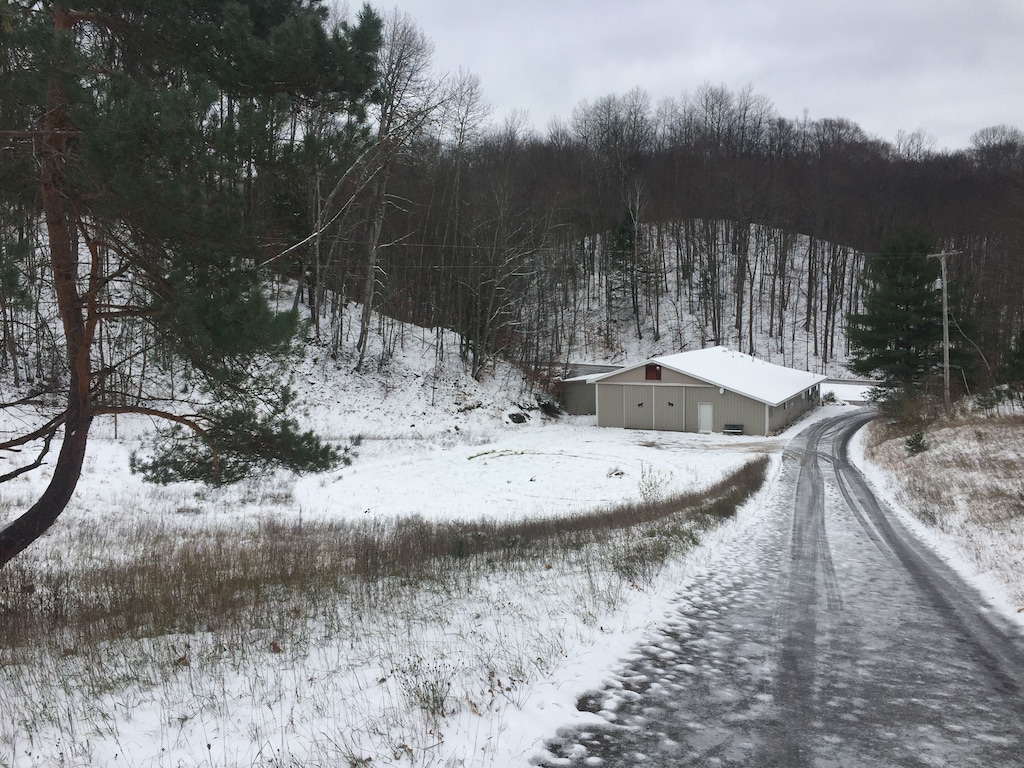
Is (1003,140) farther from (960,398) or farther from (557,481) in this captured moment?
(557,481)

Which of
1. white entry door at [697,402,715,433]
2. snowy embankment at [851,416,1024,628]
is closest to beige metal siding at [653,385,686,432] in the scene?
white entry door at [697,402,715,433]

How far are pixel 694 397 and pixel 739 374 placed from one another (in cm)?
411

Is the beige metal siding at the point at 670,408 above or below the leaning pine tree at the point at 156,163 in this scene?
below

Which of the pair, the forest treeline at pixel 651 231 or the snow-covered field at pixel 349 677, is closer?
the snow-covered field at pixel 349 677

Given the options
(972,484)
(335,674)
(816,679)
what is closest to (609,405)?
(972,484)

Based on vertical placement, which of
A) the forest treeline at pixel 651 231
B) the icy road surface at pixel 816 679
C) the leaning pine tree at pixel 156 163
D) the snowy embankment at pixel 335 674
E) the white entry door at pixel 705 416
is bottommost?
the icy road surface at pixel 816 679

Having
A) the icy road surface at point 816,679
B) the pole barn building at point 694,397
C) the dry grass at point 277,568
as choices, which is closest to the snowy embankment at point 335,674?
the dry grass at point 277,568

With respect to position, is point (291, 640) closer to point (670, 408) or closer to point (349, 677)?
point (349, 677)

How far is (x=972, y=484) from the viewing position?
48.0 feet

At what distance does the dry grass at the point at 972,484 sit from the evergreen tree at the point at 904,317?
33.8 feet

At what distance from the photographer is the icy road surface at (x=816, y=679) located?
3.90 meters

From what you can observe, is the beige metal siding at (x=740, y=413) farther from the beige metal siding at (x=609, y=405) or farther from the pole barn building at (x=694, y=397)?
the beige metal siding at (x=609, y=405)

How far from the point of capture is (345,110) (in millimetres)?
7555

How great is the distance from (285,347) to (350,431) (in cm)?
2358
